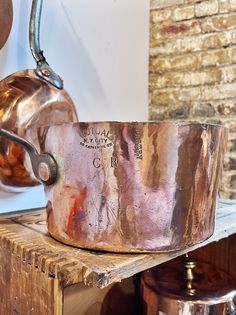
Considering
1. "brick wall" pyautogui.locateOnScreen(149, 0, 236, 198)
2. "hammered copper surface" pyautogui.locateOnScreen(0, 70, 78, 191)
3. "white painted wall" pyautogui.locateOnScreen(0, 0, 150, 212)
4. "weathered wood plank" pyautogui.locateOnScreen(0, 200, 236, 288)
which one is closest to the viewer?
"weathered wood plank" pyautogui.locateOnScreen(0, 200, 236, 288)

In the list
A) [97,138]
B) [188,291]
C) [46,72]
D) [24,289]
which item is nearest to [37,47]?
[46,72]

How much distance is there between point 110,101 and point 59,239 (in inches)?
20.2

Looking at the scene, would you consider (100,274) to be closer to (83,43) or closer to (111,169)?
(111,169)

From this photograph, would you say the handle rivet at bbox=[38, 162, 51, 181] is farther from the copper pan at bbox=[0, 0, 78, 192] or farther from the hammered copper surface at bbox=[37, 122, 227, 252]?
the copper pan at bbox=[0, 0, 78, 192]

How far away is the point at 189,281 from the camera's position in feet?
2.22

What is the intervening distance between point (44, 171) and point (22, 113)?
19 centimetres

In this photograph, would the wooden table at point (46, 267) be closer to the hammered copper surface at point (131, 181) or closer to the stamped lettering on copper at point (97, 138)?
the hammered copper surface at point (131, 181)

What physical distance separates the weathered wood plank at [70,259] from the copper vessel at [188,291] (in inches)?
5.6

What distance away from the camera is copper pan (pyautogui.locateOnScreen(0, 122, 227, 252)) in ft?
1.37

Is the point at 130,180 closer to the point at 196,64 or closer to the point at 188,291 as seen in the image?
the point at 188,291

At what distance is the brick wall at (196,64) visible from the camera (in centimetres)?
99

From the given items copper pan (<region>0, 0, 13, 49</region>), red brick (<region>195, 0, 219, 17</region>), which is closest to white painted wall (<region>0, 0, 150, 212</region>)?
copper pan (<region>0, 0, 13, 49</region>)

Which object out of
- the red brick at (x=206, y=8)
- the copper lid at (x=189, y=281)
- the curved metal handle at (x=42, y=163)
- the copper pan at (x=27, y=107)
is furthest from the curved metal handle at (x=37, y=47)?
the red brick at (x=206, y=8)

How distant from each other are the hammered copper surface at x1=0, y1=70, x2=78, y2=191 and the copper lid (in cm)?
31
